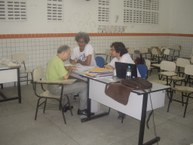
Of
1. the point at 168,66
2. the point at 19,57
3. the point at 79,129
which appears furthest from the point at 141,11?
the point at 79,129

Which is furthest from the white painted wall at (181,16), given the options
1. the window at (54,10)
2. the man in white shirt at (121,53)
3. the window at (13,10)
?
the window at (13,10)

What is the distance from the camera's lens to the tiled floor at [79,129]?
3043 millimetres

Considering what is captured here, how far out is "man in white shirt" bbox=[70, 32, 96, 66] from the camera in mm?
4285

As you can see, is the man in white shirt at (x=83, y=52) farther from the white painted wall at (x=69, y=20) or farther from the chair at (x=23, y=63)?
the white painted wall at (x=69, y=20)

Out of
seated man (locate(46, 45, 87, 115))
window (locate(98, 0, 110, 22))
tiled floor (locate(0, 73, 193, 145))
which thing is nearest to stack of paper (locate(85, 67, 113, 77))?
seated man (locate(46, 45, 87, 115))

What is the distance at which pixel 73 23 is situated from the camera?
6.28 m

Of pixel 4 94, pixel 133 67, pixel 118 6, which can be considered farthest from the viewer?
pixel 118 6

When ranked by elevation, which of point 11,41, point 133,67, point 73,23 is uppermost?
point 73,23

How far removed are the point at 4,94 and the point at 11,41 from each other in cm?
130

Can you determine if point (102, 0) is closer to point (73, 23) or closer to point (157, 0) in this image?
point (73, 23)

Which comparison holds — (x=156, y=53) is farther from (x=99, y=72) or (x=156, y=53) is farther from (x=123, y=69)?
(x=123, y=69)

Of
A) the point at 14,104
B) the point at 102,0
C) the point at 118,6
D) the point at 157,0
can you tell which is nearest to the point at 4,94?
the point at 14,104

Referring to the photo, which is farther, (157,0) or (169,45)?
(169,45)

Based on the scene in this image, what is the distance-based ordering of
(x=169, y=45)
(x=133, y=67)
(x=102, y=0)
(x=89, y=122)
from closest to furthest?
(x=133, y=67) < (x=89, y=122) < (x=102, y=0) < (x=169, y=45)
